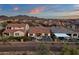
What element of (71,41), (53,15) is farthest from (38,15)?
(71,41)

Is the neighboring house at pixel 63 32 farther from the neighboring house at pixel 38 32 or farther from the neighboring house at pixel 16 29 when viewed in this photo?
the neighboring house at pixel 16 29

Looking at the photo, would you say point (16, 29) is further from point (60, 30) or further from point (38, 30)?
point (60, 30)

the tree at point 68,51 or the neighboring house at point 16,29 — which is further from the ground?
the neighboring house at point 16,29

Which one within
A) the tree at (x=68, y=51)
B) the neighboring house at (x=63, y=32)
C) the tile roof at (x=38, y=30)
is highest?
the tile roof at (x=38, y=30)

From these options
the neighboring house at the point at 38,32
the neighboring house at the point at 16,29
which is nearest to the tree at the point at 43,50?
the neighboring house at the point at 38,32

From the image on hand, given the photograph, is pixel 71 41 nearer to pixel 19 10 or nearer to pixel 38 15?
pixel 38 15
